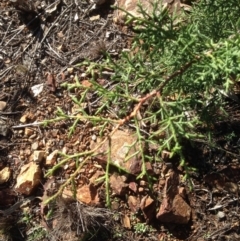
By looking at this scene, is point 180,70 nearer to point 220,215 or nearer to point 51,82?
point 220,215

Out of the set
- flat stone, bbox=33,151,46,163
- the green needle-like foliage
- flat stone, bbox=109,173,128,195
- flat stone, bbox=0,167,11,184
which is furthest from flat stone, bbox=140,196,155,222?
flat stone, bbox=0,167,11,184

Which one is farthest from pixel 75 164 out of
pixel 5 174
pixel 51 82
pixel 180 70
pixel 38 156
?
pixel 180 70

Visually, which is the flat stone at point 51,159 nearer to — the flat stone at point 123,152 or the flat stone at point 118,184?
the flat stone at point 123,152

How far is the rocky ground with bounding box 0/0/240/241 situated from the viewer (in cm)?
331

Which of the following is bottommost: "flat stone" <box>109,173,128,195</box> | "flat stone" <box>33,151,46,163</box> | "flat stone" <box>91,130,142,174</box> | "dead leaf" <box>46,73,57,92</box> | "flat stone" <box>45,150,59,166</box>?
"flat stone" <box>109,173,128,195</box>

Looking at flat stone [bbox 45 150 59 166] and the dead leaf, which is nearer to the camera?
flat stone [bbox 45 150 59 166]

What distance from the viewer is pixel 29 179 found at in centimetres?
346

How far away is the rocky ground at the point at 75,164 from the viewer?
3311mm

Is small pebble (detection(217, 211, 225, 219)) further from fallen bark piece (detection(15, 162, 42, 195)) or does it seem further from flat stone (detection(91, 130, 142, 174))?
fallen bark piece (detection(15, 162, 42, 195))

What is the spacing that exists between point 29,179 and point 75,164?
373mm

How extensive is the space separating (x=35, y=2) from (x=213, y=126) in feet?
6.04

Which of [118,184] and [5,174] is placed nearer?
[118,184]

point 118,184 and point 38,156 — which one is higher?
point 38,156

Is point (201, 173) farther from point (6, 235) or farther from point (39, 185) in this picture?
point (6, 235)
